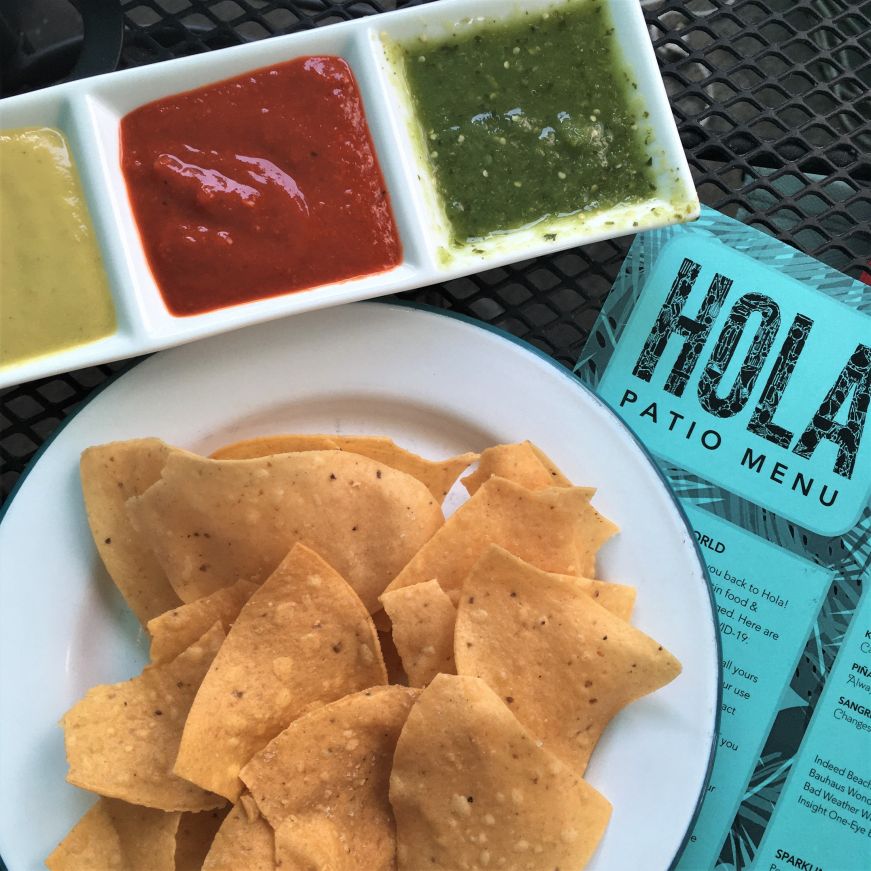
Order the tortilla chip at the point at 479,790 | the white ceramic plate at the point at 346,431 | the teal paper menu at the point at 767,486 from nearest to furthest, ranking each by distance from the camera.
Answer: the tortilla chip at the point at 479,790 < the white ceramic plate at the point at 346,431 < the teal paper menu at the point at 767,486

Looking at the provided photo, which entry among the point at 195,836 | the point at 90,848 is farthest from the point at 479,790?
the point at 90,848

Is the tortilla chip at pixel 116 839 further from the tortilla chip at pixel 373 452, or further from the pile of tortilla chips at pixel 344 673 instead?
the tortilla chip at pixel 373 452

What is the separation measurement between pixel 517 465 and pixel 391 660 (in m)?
0.35

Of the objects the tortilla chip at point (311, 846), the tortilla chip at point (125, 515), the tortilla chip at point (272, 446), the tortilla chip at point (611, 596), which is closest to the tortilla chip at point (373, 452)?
the tortilla chip at point (272, 446)

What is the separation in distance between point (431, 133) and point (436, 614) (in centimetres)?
69

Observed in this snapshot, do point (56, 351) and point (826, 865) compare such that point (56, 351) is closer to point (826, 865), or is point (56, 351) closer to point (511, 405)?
point (511, 405)

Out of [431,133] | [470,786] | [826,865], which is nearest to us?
[470,786]

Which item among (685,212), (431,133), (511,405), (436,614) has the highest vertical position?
(431,133)

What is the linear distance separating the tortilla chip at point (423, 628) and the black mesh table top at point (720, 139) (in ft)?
1.56

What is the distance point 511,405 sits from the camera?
1312 mm

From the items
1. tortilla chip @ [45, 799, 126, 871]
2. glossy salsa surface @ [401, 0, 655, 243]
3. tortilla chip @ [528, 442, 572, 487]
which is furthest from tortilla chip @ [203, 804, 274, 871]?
glossy salsa surface @ [401, 0, 655, 243]

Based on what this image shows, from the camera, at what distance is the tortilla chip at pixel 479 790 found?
112 centimetres

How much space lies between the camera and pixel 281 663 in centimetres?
118

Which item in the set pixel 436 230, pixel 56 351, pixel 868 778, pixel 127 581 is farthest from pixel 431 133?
pixel 868 778
